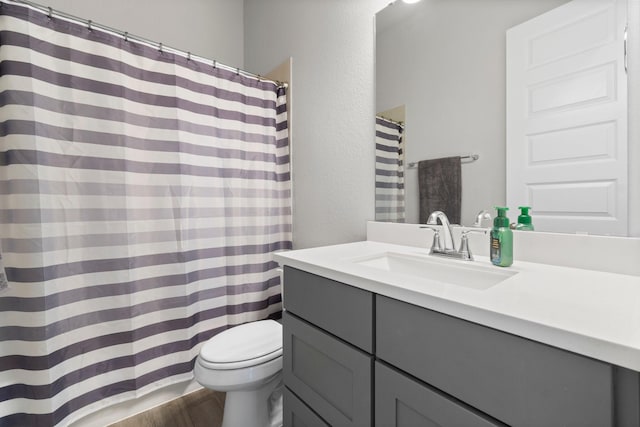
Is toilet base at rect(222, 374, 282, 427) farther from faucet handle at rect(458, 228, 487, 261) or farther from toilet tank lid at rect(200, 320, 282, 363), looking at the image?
faucet handle at rect(458, 228, 487, 261)

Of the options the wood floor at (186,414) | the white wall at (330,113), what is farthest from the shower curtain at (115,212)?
the white wall at (330,113)

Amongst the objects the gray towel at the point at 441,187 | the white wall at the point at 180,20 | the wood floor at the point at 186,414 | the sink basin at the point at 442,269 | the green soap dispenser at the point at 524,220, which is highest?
the white wall at the point at 180,20

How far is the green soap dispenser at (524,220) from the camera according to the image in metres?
0.92

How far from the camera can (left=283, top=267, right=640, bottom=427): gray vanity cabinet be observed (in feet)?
1.41

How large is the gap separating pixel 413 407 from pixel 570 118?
0.89 meters

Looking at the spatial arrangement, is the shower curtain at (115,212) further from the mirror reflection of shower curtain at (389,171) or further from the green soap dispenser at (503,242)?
the green soap dispenser at (503,242)

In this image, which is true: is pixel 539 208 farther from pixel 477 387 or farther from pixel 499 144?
pixel 477 387

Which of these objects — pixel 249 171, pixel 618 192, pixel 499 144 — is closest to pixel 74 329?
pixel 249 171

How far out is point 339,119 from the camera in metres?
1.47

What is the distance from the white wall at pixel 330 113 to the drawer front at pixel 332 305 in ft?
1.84

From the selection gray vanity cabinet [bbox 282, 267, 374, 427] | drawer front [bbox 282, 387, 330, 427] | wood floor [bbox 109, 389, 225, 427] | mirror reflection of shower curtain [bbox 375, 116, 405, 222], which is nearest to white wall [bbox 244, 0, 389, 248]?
mirror reflection of shower curtain [bbox 375, 116, 405, 222]

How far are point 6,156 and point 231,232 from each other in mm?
913

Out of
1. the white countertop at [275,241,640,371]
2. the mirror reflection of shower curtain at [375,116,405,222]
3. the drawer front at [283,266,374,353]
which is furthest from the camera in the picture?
the mirror reflection of shower curtain at [375,116,405,222]

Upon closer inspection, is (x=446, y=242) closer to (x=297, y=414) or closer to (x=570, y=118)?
(x=570, y=118)
